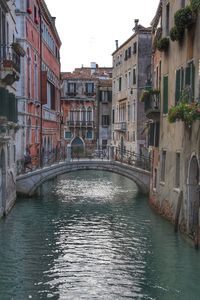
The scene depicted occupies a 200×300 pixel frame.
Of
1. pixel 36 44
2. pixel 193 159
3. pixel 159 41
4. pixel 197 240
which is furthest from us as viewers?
pixel 36 44

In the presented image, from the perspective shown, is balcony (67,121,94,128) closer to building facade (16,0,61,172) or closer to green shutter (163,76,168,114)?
building facade (16,0,61,172)

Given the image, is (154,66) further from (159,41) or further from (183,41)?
(183,41)

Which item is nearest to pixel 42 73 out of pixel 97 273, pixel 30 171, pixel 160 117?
pixel 30 171

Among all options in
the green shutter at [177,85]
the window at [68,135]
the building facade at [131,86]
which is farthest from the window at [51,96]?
the green shutter at [177,85]

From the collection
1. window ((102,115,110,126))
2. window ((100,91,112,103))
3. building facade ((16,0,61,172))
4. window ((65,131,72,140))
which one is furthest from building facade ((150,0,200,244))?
window ((65,131,72,140))

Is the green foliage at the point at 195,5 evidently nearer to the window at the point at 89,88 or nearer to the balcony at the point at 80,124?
the window at the point at 89,88

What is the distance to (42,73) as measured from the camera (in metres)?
29.8

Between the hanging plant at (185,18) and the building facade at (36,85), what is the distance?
1127 cm

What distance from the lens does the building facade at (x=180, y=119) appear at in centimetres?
1379

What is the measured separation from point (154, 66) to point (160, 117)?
3.66 m

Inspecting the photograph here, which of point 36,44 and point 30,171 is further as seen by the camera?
point 36,44

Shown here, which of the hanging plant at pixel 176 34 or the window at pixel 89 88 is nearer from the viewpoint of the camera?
A: the hanging plant at pixel 176 34

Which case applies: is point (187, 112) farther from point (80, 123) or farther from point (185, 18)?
point (80, 123)

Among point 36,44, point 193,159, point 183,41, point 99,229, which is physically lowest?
point 99,229
